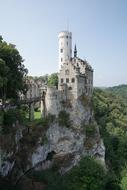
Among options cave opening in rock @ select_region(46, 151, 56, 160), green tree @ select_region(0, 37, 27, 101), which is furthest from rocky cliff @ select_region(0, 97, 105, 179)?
green tree @ select_region(0, 37, 27, 101)

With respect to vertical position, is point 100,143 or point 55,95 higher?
point 55,95

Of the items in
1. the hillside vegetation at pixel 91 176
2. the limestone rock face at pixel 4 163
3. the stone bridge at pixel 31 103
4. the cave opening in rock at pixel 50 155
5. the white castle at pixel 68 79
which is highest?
the white castle at pixel 68 79

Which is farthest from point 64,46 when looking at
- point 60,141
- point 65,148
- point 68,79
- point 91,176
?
point 91,176

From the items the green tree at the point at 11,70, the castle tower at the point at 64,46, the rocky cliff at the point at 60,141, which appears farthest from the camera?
the castle tower at the point at 64,46

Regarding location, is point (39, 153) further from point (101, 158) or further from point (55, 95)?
point (101, 158)

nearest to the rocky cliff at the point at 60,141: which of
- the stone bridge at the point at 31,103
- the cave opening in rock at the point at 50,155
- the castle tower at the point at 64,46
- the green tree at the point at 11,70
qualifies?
the cave opening in rock at the point at 50,155

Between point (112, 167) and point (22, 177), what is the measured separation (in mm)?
25323

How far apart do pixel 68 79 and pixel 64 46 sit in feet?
32.4

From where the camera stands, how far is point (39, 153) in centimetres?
4950

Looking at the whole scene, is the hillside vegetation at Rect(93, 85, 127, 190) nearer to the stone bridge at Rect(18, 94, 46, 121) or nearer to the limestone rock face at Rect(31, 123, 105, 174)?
the limestone rock face at Rect(31, 123, 105, 174)

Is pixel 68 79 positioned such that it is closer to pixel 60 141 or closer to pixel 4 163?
pixel 60 141

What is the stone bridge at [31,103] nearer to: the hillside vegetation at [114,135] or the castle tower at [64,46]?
the castle tower at [64,46]

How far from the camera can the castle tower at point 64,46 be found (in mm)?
65750

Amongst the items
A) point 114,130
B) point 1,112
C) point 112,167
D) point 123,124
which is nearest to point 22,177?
point 1,112
